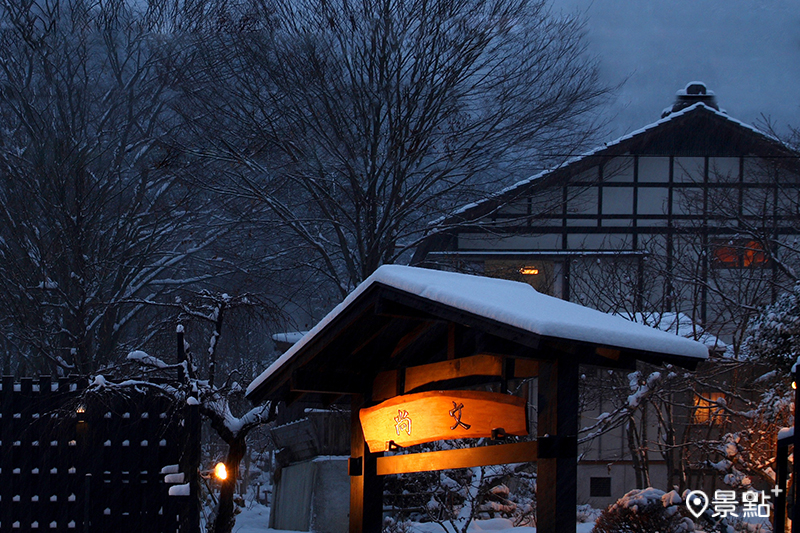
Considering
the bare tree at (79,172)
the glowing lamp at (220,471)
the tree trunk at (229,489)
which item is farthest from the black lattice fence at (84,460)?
the bare tree at (79,172)

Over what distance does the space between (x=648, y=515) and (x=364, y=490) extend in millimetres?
5874

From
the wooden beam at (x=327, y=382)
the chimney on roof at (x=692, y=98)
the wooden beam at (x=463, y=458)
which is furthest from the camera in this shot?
the chimney on roof at (x=692, y=98)

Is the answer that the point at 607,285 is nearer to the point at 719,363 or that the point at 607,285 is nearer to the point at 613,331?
the point at 719,363

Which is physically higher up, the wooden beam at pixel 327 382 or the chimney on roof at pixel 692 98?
the chimney on roof at pixel 692 98

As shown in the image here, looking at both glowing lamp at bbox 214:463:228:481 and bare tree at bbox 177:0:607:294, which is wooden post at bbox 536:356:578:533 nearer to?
glowing lamp at bbox 214:463:228:481

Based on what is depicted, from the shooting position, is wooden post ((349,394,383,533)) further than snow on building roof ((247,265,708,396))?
Yes

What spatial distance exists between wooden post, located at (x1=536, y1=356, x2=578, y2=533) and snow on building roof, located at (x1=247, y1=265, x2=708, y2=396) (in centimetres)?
42

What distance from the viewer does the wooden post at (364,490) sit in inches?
264

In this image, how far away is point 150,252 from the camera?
666 inches

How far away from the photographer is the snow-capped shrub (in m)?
10.6

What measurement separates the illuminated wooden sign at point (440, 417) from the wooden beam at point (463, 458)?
5.2 inches

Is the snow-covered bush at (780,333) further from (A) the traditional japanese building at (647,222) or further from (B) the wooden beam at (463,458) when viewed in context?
(B) the wooden beam at (463,458)

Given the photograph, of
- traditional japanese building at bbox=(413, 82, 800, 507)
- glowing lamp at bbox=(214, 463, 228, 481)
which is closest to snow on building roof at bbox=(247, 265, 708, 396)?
glowing lamp at bbox=(214, 463, 228, 481)

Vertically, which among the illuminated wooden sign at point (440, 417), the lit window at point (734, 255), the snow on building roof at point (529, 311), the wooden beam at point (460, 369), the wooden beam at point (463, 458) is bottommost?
the wooden beam at point (463, 458)
